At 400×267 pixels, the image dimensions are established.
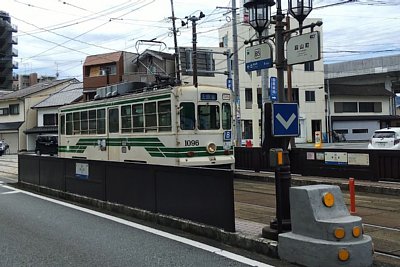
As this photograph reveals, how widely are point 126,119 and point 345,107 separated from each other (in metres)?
51.0

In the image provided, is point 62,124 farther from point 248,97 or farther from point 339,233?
point 248,97

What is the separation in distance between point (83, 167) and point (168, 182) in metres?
3.98

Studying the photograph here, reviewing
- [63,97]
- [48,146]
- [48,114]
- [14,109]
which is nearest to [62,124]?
[48,146]

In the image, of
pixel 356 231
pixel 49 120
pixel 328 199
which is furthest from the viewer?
pixel 49 120

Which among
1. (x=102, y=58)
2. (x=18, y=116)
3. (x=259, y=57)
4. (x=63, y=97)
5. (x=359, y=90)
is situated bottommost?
(x=259, y=57)

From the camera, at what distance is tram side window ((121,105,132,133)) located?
639 inches

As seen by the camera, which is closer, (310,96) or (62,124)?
(62,124)

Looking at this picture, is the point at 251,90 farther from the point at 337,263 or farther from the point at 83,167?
the point at 337,263

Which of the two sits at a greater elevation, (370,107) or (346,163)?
(370,107)

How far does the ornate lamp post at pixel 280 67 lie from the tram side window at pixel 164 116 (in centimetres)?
717

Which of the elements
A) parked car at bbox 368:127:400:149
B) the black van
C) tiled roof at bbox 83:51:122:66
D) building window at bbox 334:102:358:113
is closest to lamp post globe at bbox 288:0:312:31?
parked car at bbox 368:127:400:149

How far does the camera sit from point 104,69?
169 ft

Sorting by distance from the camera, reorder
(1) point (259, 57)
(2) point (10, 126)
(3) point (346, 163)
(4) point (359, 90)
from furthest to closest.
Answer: (4) point (359, 90) < (2) point (10, 126) < (3) point (346, 163) < (1) point (259, 57)

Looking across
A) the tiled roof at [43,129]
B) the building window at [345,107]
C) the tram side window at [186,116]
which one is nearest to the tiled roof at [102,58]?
the tiled roof at [43,129]
